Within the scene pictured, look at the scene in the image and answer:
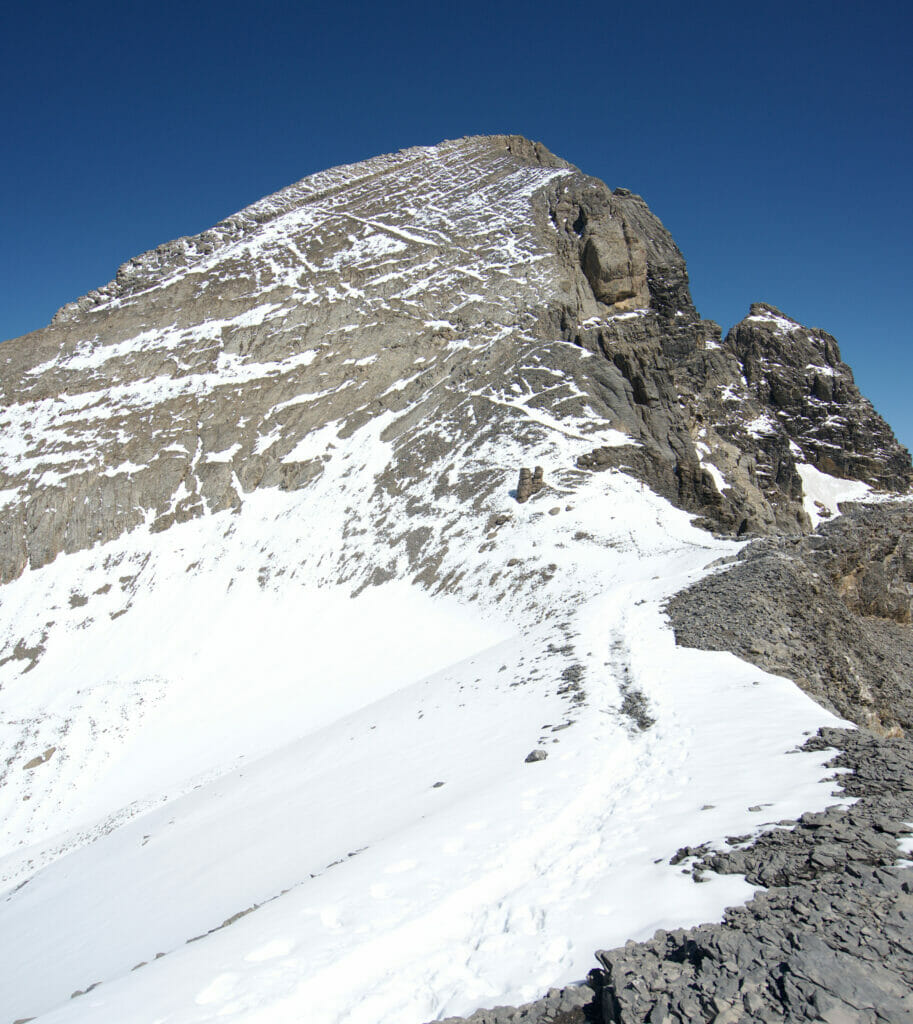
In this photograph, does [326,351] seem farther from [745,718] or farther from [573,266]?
[745,718]

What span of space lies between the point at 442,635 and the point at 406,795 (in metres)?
14.4

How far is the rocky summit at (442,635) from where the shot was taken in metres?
4.94

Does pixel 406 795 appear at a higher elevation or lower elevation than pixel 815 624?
lower

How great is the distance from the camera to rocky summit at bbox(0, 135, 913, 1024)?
16.2 feet

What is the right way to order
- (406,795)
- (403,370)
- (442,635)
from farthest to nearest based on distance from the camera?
(403,370) → (442,635) → (406,795)

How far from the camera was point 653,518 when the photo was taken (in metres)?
27.1

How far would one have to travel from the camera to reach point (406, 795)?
32.4 feet

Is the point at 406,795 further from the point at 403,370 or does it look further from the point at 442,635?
the point at 403,370

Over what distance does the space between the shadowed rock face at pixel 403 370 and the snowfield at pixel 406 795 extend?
23.9 feet

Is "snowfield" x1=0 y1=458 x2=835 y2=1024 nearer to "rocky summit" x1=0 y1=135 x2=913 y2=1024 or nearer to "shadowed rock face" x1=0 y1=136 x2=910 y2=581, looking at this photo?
"rocky summit" x1=0 y1=135 x2=913 y2=1024

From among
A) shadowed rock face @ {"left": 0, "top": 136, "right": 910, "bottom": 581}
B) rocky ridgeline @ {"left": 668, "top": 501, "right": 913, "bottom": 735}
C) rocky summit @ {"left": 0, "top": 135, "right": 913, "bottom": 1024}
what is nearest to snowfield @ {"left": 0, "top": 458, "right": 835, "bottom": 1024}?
rocky summit @ {"left": 0, "top": 135, "right": 913, "bottom": 1024}

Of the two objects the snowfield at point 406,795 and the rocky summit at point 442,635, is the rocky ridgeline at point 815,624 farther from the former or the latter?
the snowfield at point 406,795

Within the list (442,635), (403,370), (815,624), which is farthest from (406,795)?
(403,370)

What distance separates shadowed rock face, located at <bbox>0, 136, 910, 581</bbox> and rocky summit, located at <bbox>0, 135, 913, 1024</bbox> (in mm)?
394
